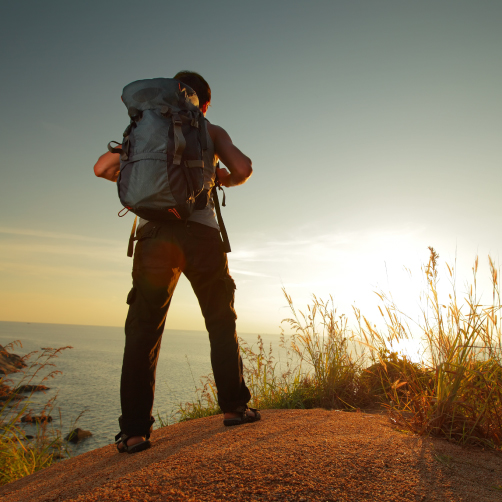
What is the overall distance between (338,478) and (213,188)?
1.80 meters

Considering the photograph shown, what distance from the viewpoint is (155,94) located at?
210cm

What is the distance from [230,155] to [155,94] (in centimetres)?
60

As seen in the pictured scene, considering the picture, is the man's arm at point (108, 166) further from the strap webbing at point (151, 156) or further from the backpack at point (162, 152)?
the strap webbing at point (151, 156)

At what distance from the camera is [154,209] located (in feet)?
6.35

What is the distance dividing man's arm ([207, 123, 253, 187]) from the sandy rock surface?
1.62 m

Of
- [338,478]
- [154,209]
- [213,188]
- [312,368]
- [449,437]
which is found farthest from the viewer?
[312,368]

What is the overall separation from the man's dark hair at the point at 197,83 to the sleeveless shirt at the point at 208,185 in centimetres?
37

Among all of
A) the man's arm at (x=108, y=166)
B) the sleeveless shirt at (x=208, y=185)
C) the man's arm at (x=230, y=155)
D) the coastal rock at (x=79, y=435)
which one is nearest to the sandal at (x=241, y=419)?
the sleeveless shirt at (x=208, y=185)

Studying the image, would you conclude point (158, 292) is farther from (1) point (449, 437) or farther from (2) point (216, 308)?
(1) point (449, 437)

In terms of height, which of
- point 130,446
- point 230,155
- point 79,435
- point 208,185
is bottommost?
point 79,435

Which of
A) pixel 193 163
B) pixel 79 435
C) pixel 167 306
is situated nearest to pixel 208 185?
pixel 193 163

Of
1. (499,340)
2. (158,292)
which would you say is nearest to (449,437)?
(499,340)

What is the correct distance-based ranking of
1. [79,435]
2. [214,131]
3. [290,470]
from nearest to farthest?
1. [290,470]
2. [214,131]
3. [79,435]

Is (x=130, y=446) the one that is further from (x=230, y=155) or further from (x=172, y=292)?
(x=230, y=155)
